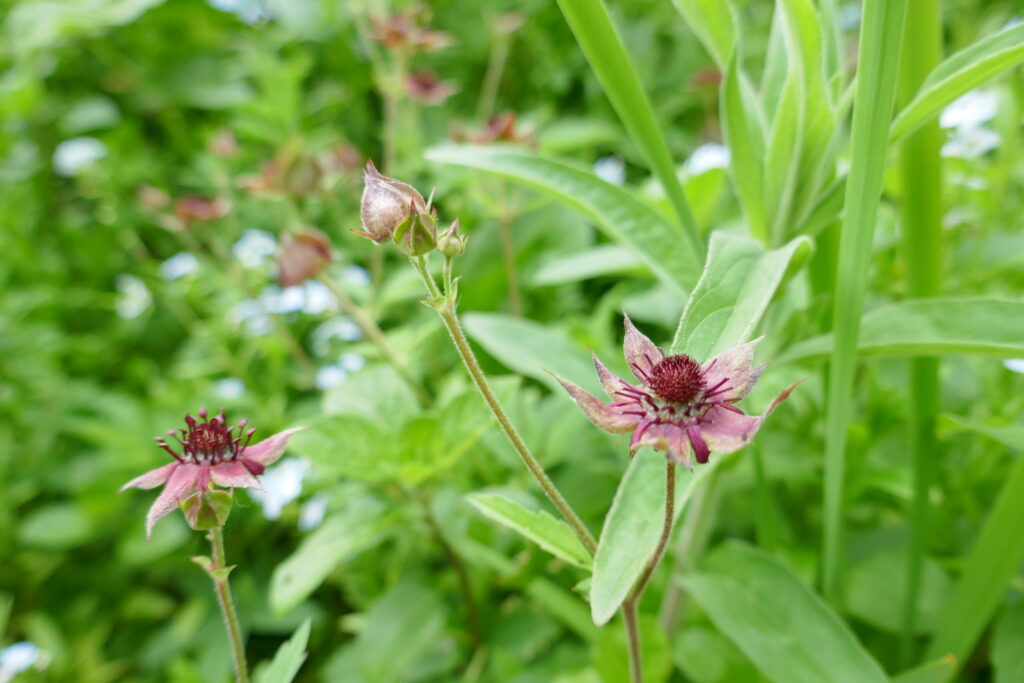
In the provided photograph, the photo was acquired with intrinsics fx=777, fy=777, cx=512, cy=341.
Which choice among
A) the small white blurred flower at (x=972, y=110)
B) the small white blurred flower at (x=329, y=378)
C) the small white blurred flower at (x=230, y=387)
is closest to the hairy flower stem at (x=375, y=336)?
the small white blurred flower at (x=329, y=378)

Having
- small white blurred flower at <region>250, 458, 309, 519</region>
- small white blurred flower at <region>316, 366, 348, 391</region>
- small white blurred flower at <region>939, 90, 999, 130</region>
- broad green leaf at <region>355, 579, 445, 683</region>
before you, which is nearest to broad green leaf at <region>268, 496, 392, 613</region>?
broad green leaf at <region>355, 579, 445, 683</region>

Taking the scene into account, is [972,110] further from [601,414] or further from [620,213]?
[601,414]

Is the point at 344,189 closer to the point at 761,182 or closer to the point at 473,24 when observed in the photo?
the point at 473,24

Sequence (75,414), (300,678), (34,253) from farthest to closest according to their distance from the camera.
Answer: (34,253), (75,414), (300,678)

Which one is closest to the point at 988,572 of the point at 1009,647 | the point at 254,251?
the point at 1009,647

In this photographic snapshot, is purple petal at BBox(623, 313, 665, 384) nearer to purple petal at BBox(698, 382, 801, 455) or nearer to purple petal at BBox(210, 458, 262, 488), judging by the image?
purple petal at BBox(698, 382, 801, 455)

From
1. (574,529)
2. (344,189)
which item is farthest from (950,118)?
(344,189)

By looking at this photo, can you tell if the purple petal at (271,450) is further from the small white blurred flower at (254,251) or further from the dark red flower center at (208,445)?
the small white blurred flower at (254,251)

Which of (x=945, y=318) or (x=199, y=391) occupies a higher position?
(x=945, y=318)
